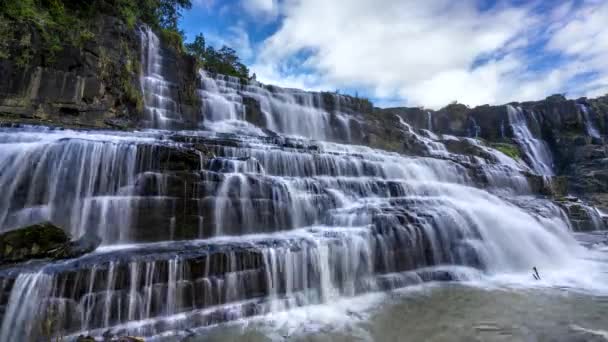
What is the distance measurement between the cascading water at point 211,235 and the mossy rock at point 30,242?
1.09 ft

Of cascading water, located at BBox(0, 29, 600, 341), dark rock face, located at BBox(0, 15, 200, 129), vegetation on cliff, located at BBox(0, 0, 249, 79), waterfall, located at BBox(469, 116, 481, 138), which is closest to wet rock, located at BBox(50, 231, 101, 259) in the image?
cascading water, located at BBox(0, 29, 600, 341)

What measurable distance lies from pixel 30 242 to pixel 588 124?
3994 cm

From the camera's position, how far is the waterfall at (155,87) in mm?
12867

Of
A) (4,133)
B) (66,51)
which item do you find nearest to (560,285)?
(4,133)

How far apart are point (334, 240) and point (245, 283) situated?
204cm

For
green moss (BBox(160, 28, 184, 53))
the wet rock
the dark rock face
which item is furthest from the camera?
green moss (BBox(160, 28, 184, 53))

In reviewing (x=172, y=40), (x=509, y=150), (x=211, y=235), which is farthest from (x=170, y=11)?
(x=509, y=150)

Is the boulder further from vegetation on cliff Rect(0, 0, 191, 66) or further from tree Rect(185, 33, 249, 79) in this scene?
tree Rect(185, 33, 249, 79)

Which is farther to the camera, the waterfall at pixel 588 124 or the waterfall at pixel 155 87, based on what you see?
the waterfall at pixel 588 124

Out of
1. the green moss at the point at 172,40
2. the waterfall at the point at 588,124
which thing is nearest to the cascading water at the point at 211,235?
the green moss at the point at 172,40

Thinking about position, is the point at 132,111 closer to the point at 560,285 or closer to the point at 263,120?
the point at 263,120

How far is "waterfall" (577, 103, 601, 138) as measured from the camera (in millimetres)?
27875

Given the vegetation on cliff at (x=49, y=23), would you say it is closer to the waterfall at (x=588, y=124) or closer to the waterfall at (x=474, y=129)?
the waterfall at (x=474, y=129)

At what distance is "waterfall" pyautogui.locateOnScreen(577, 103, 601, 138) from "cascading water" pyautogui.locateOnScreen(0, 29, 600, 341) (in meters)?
26.0
